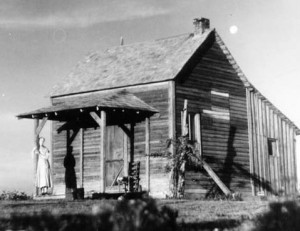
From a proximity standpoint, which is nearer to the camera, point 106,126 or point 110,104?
point 110,104

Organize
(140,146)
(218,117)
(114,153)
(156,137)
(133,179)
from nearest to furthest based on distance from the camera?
(133,179)
(156,137)
(140,146)
(114,153)
(218,117)

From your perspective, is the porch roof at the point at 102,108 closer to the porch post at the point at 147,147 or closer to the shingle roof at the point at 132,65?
the porch post at the point at 147,147

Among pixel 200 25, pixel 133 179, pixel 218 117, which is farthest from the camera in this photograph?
pixel 200 25

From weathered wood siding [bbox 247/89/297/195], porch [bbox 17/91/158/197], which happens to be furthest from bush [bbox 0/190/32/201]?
weathered wood siding [bbox 247/89/297/195]

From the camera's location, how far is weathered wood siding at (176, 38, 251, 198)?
25.2 metres

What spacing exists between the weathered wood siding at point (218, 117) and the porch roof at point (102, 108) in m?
1.67

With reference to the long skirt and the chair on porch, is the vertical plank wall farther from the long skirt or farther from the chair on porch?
the long skirt

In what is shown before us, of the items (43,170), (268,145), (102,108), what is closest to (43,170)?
(43,170)

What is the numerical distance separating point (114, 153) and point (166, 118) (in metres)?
2.98

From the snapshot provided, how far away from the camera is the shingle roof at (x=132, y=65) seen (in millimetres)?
25844

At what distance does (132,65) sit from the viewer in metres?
27.8

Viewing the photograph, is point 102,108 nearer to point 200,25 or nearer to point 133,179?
point 133,179

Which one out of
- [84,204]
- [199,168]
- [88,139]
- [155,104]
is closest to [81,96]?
[88,139]

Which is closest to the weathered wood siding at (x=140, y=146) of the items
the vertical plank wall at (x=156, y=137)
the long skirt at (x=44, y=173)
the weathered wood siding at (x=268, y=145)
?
the vertical plank wall at (x=156, y=137)
